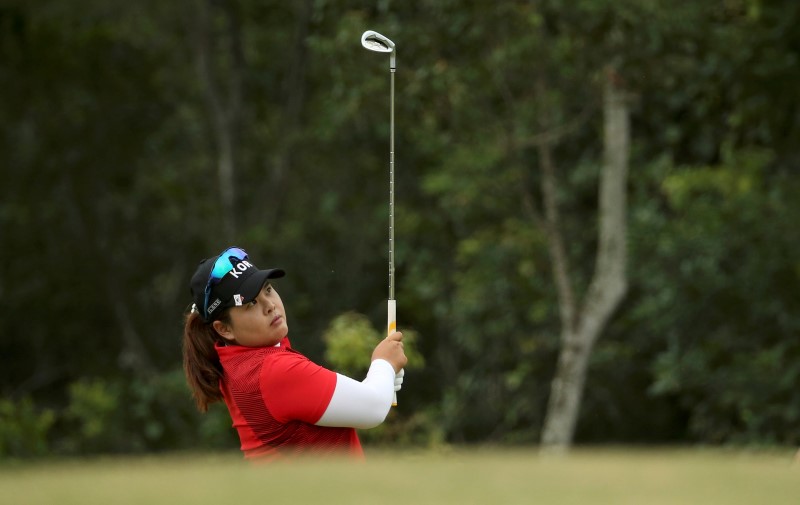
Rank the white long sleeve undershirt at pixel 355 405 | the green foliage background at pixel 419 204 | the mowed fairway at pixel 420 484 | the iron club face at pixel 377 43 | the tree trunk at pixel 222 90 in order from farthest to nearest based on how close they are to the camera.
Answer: the tree trunk at pixel 222 90 → the green foliage background at pixel 419 204 → the iron club face at pixel 377 43 → the white long sleeve undershirt at pixel 355 405 → the mowed fairway at pixel 420 484

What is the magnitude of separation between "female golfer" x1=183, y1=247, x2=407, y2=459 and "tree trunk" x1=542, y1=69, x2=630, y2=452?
11660 millimetres

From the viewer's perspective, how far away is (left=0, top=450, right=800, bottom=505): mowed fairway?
11.1 feet

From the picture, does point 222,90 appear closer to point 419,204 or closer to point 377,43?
point 419,204

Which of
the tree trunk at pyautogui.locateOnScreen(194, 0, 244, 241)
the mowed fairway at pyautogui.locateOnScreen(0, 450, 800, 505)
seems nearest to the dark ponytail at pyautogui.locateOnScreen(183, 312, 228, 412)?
the mowed fairway at pyautogui.locateOnScreen(0, 450, 800, 505)

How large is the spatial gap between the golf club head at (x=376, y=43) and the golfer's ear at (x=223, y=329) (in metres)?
1.83

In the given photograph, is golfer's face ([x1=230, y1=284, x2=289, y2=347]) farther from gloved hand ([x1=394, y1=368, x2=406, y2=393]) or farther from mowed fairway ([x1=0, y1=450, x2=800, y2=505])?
mowed fairway ([x1=0, y1=450, x2=800, y2=505])

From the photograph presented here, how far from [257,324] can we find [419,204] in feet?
55.1

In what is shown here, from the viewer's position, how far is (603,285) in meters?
16.9

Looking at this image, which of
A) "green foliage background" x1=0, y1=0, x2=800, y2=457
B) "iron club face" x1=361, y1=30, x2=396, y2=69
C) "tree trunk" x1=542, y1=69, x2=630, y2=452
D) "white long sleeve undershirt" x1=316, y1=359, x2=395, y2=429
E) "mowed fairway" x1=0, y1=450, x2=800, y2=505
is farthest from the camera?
"tree trunk" x1=542, y1=69, x2=630, y2=452

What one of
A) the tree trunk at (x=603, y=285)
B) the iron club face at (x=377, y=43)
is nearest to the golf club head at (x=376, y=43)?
the iron club face at (x=377, y=43)

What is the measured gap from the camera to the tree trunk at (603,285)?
54.5ft

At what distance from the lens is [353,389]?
454cm

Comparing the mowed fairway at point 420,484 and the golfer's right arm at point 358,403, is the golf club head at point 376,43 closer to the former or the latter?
the golfer's right arm at point 358,403

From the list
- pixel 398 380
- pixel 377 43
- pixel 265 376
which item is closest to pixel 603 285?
pixel 377 43
